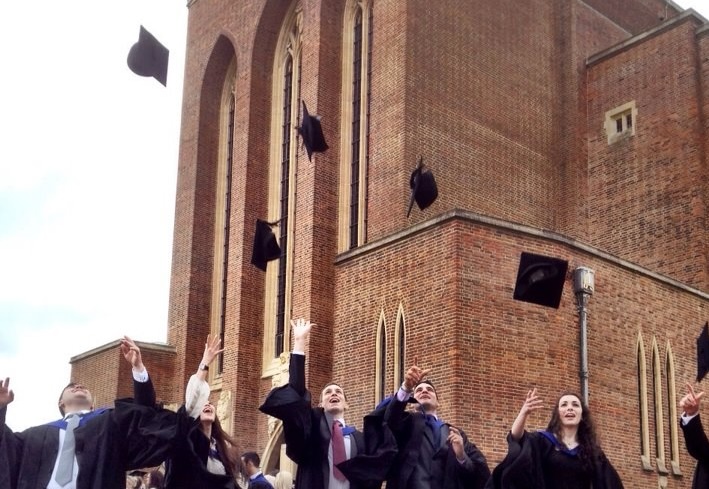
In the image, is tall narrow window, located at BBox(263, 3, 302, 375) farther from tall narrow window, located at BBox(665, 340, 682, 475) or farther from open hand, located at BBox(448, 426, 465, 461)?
open hand, located at BBox(448, 426, 465, 461)

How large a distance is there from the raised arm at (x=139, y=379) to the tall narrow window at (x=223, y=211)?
15882mm

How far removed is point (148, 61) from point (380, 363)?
5510mm

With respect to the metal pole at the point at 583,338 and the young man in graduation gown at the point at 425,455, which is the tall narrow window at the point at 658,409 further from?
the young man in graduation gown at the point at 425,455

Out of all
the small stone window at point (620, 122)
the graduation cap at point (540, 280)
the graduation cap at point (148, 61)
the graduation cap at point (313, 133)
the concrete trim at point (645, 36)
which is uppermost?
the concrete trim at point (645, 36)

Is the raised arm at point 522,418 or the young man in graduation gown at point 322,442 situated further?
the young man in graduation gown at point 322,442

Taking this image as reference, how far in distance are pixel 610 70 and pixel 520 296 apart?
11026mm

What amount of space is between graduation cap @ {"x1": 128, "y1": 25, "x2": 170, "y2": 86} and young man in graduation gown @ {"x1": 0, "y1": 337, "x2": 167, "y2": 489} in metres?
9.37

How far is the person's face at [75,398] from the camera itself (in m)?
7.14

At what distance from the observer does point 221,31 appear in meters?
25.2

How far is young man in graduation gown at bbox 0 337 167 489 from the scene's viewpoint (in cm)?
706

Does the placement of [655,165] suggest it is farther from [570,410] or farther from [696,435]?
[570,410]

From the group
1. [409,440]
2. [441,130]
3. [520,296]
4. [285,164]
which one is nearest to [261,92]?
[285,164]

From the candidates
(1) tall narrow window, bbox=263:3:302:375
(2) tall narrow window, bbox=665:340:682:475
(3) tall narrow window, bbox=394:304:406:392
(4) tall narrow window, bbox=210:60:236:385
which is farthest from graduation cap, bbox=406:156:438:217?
(4) tall narrow window, bbox=210:60:236:385

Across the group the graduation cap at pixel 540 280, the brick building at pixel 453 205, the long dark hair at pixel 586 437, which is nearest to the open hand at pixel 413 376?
the long dark hair at pixel 586 437
